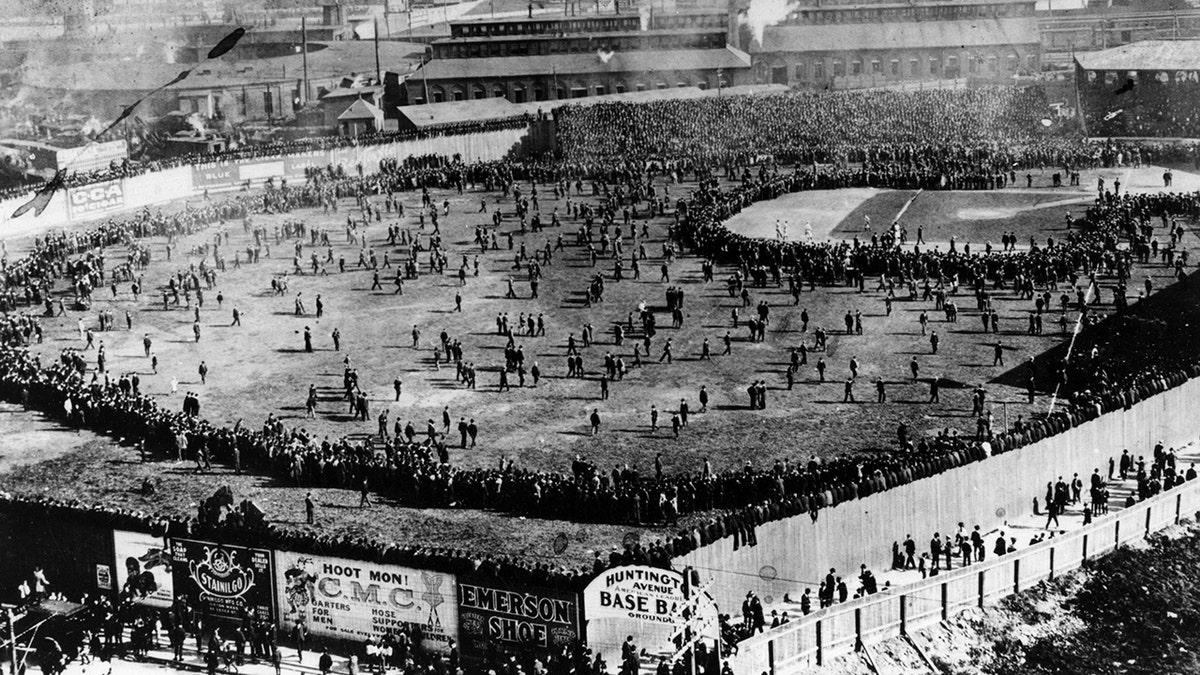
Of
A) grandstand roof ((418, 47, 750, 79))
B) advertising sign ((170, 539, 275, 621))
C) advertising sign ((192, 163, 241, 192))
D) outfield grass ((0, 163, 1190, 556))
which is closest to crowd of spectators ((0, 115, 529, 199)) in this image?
advertising sign ((192, 163, 241, 192))

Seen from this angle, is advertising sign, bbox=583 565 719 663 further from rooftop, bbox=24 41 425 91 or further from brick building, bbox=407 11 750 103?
brick building, bbox=407 11 750 103

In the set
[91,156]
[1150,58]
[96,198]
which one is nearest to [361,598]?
[96,198]

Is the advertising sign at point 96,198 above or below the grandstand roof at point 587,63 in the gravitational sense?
below

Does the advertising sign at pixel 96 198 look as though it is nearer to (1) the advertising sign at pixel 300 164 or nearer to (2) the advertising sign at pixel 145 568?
(1) the advertising sign at pixel 300 164

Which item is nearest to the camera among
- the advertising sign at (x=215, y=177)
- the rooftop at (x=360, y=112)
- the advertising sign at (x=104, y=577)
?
the advertising sign at (x=104, y=577)

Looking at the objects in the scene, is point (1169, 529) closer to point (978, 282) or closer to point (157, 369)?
point (978, 282)

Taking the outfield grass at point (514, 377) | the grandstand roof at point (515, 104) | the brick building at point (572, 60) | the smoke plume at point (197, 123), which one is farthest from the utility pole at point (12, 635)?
the brick building at point (572, 60)
